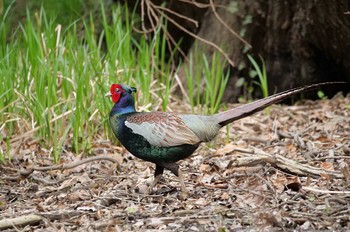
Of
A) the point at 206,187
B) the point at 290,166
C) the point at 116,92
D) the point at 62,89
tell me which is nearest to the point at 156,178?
the point at 206,187

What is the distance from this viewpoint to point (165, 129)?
3770 mm

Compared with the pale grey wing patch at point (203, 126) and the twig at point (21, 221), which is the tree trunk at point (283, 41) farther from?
the twig at point (21, 221)

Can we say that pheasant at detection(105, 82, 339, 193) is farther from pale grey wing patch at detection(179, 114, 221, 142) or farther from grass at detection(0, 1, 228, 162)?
grass at detection(0, 1, 228, 162)

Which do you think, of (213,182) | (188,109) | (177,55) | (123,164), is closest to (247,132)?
(188,109)

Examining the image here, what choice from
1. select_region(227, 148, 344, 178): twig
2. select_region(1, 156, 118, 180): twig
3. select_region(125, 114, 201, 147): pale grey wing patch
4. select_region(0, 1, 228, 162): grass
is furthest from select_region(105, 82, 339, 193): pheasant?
select_region(0, 1, 228, 162): grass

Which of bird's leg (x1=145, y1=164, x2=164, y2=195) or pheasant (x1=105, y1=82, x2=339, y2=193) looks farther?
bird's leg (x1=145, y1=164, x2=164, y2=195)

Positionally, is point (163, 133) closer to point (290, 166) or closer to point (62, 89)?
point (290, 166)

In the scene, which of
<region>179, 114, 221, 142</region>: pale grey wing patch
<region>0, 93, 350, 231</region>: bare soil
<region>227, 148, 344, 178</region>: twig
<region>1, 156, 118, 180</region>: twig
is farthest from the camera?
<region>1, 156, 118, 180</region>: twig

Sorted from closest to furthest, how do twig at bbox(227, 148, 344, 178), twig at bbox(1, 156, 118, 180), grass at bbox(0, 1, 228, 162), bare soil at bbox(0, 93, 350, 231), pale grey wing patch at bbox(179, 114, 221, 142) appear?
1. bare soil at bbox(0, 93, 350, 231)
2. pale grey wing patch at bbox(179, 114, 221, 142)
3. twig at bbox(227, 148, 344, 178)
4. twig at bbox(1, 156, 118, 180)
5. grass at bbox(0, 1, 228, 162)

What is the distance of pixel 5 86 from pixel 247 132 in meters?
2.03

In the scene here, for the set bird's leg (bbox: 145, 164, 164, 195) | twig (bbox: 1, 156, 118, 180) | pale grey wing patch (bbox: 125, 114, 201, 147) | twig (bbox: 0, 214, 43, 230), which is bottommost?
twig (bbox: 1, 156, 118, 180)

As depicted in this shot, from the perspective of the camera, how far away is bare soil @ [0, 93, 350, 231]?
3311mm

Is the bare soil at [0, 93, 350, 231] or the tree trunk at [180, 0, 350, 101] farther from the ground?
the tree trunk at [180, 0, 350, 101]

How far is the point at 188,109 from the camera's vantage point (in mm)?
6215
